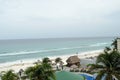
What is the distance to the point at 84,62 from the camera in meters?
50.4

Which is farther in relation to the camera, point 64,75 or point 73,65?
point 73,65

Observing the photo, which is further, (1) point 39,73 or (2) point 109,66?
(1) point 39,73

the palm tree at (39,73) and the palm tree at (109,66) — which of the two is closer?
the palm tree at (109,66)

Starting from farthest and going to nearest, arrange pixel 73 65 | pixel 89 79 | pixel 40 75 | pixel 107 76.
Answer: pixel 73 65 → pixel 89 79 → pixel 40 75 → pixel 107 76

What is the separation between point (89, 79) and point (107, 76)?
15.3m

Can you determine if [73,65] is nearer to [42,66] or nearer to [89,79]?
[89,79]

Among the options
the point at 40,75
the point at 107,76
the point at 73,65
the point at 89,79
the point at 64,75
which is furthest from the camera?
the point at 73,65

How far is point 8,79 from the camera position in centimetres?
2202

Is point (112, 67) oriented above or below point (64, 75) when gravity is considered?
above

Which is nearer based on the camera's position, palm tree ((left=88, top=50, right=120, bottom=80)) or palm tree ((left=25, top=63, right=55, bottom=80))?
palm tree ((left=88, top=50, right=120, bottom=80))

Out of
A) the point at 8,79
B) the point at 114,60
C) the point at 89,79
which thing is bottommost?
the point at 89,79

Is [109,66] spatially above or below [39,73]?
above

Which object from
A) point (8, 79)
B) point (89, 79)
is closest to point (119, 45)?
point (89, 79)

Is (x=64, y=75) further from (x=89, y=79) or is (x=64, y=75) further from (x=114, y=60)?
(x=114, y=60)
